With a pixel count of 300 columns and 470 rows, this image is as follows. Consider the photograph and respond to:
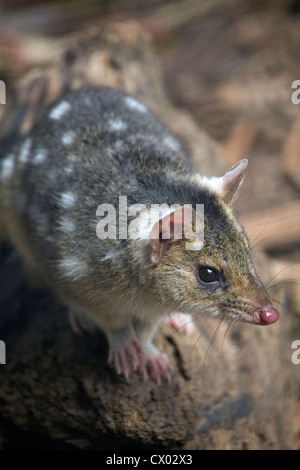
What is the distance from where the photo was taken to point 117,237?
10.5 feet

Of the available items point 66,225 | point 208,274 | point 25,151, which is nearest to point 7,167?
point 25,151

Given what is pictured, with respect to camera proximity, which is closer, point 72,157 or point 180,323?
point 72,157

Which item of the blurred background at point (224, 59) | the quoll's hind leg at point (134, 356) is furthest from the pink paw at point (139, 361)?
the blurred background at point (224, 59)

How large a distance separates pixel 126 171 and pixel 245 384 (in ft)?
5.83

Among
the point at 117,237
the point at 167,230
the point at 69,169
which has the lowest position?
the point at 167,230

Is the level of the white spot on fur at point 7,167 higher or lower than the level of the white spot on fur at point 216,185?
higher

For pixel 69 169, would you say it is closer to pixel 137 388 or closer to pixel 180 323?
pixel 180 323

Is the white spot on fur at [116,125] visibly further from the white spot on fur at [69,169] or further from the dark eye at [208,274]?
the dark eye at [208,274]

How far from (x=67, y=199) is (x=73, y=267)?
1.41 ft

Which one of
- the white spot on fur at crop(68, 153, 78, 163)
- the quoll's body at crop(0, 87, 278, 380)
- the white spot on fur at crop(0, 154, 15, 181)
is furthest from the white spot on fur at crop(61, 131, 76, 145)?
the white spot on fur at crop(0, 154, 15, 181)

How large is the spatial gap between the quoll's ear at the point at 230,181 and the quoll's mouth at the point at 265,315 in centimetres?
67

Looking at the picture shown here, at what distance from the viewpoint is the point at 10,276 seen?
4.59 m

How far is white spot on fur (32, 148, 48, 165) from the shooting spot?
3.91m

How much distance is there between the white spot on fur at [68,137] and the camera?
12.5 feet
